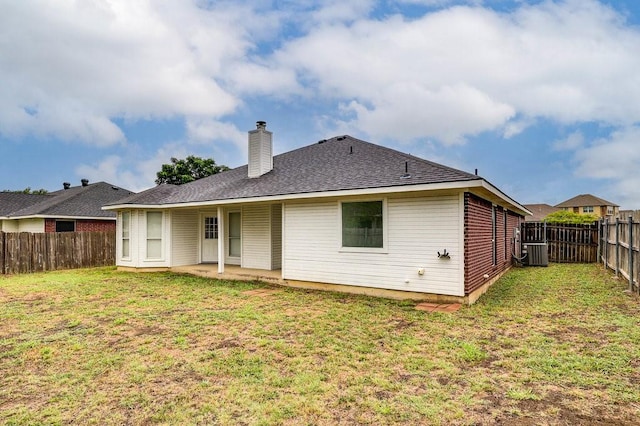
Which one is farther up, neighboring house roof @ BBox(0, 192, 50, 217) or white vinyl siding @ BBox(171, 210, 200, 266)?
neighboring house roof @ BBox(0, 192, 50, 217)

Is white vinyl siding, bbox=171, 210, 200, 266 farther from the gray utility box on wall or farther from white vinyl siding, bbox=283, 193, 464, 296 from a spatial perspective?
the gray utility box on wall

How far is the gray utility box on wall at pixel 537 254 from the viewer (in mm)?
13734

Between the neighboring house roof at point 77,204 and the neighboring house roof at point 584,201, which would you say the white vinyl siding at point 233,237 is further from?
the neighboring house roof at point 584,201

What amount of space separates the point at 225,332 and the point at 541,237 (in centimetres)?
1515

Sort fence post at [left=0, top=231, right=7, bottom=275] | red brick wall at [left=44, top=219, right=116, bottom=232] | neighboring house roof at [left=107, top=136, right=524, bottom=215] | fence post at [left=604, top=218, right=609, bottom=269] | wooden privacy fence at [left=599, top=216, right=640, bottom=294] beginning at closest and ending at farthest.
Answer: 1. neighboring house roof at [left=107, top=136, right=524, bottom=215]
2. wooden privacy fence at [left=599, top=216, right=640, bottom=294]
3. fence post at [left=604, top=218, right=609, bottom=269]
4. fence post at [left=0, top=231, right=7, bottom=275]
5. red brick wall at [left=44, top=219, right=116, bottom=232]

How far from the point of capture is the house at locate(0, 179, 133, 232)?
16.5m

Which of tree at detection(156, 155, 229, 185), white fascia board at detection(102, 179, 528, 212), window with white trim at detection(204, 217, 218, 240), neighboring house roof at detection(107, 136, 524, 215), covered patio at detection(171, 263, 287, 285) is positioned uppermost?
tree at detection(156, 155, 229, 185)

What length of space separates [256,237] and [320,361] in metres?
7.84

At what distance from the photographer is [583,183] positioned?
35156 mm

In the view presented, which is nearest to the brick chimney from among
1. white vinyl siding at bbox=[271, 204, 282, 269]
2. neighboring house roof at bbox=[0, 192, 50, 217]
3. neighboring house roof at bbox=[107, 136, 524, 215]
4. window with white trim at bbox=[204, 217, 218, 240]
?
neighboring house roof at bbox=[107, 136, 524, 215]

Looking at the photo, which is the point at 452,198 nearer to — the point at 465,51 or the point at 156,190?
the point at 465,51

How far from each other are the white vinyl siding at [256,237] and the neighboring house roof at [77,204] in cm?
1030

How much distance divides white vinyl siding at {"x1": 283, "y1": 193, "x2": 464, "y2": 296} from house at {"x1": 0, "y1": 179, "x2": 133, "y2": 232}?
13.5 m

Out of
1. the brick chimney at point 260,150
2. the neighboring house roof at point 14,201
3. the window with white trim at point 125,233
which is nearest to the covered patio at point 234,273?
the window with white trim at point 125,233
